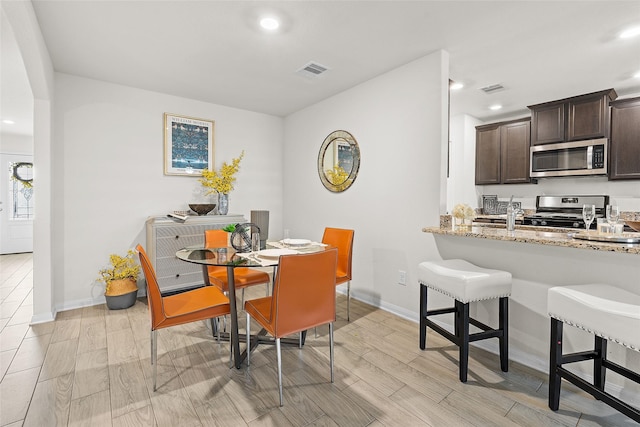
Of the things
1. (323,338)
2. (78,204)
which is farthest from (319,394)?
(78,204)

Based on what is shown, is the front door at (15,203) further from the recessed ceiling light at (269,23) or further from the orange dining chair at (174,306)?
the recessed ceiling light at (269,23)

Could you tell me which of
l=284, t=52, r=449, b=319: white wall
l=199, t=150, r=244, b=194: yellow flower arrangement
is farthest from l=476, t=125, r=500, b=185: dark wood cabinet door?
l=199, t=150, r=244, b=194: yellow flower arrangement

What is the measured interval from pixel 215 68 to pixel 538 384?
3.84 metres

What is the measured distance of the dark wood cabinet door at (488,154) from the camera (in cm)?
481

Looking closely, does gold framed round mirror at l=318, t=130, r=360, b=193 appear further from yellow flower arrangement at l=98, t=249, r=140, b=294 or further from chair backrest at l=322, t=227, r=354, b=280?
yellow flower arrangement at l=98, t=249, r=140, b=294

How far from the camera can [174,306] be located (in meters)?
2.02

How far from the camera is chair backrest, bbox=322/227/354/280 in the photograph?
299 cm

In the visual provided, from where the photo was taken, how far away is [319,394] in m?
1.90

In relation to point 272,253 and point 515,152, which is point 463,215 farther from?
point 515,152

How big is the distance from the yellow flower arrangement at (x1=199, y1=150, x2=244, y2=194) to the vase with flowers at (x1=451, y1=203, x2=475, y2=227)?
113 inches

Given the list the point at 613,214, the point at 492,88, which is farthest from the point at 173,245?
the point at 492,88

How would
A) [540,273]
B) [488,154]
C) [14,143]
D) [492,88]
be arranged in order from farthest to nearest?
[14,143] → [488,154] → [492,88] → [540,273]

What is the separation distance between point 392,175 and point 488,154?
8.85 feet

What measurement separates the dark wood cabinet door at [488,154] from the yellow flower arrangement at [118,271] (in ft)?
17.1
